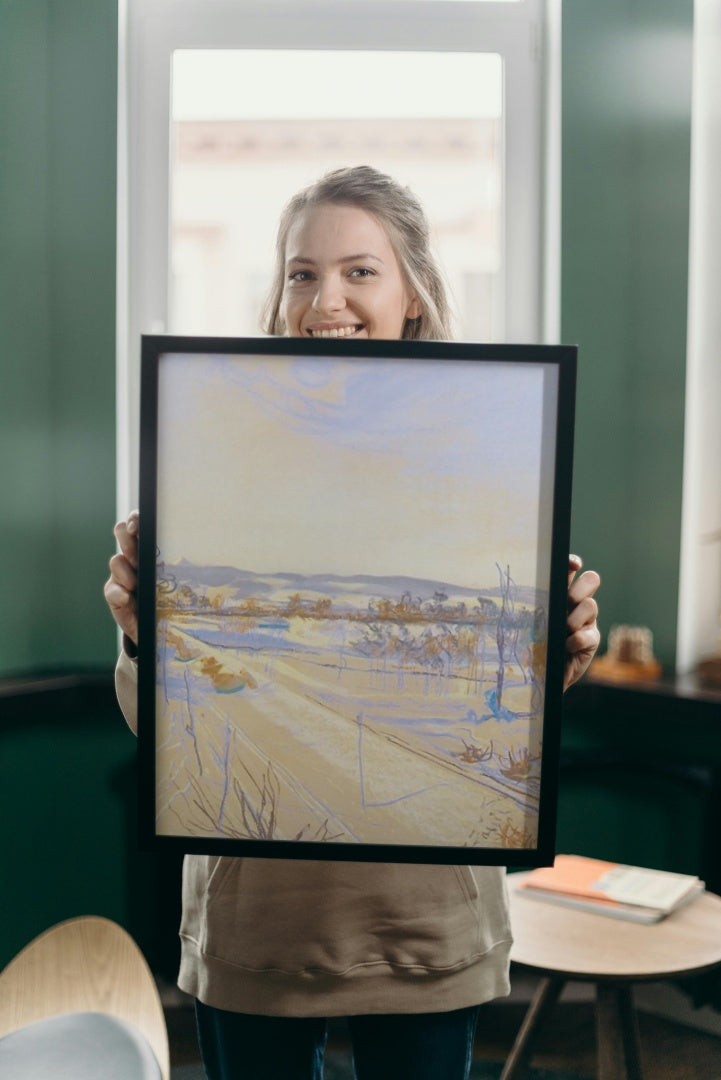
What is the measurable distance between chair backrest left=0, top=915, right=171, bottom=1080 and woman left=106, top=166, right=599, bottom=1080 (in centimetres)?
19

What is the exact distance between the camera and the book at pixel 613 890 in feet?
6.04

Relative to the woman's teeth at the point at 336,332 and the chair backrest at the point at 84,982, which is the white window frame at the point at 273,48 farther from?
the chair backrest at the point at 84,982

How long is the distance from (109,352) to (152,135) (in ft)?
1.85

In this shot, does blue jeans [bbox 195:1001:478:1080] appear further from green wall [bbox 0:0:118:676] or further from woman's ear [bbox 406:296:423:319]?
green wall [bbox 0:0:118:676]

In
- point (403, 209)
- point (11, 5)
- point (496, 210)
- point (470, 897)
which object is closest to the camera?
point (470, 897)

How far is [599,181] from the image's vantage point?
2596 mm

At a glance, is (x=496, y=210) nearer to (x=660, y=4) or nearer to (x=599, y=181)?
(x=599, y=181)

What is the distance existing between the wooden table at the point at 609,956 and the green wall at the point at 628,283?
93cm

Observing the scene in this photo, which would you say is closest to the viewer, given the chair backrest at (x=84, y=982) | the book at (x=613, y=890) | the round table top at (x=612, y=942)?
the chair backrest at (x=84, y=982)

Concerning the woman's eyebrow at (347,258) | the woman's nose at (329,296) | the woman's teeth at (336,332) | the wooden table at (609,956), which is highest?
the woman's eyebrow at (347,258)

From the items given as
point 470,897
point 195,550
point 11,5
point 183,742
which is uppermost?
point 11,5

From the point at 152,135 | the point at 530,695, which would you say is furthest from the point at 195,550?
the point at 152,135

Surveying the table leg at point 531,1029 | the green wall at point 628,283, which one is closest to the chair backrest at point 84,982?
the table leg at point 531,1029

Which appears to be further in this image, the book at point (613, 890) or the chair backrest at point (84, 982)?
the book at point (613, 890)
